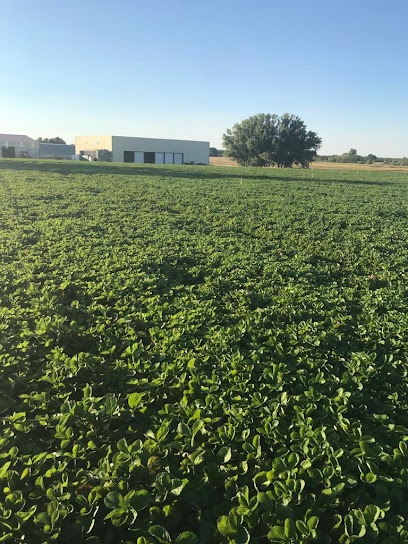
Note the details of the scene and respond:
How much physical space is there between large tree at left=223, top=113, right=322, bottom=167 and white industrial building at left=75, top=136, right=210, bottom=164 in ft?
24.6

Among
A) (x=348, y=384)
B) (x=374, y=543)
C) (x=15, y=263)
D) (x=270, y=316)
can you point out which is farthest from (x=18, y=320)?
(x=374, y=543)

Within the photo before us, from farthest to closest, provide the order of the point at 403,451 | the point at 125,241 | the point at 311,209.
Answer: the point at 311,209
the point at 125,241
the point at 403,451

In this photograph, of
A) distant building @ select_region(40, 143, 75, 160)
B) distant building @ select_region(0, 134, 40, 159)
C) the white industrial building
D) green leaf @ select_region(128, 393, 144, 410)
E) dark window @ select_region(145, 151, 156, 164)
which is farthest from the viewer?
distant building @ select_region(40, 143, 75, 160)

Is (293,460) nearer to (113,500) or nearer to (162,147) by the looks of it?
(113,500)

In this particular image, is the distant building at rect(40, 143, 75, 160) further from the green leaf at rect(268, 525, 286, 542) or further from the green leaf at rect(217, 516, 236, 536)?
the green leaf at rect(268, 525, 286, 542)

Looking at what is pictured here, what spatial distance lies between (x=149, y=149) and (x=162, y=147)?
2.57 metres

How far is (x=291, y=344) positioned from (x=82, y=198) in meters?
13.2

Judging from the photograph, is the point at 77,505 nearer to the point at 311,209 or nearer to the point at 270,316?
the point at 270,316

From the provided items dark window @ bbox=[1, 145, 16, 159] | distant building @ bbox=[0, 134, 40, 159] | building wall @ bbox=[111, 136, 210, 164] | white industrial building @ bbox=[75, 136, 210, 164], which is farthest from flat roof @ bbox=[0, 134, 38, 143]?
building wall @ bbox=[111, 136, 210, 164]

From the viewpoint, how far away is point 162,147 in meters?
72.3

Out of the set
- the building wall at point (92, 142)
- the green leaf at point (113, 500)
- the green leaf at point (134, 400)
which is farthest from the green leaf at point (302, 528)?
the building wall at point (92, 142)

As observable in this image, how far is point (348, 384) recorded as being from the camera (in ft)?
10.9

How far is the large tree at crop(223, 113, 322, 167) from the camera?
237ft

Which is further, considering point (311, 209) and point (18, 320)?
point (311, 209)
